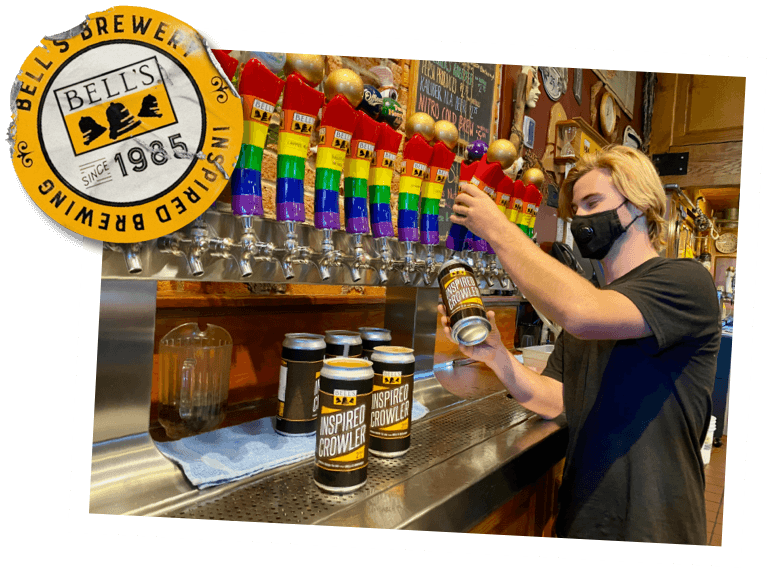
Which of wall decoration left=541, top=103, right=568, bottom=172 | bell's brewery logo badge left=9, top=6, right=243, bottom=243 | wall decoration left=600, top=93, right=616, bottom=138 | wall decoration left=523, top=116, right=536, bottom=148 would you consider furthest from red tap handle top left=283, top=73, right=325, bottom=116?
wall decoration left=600, top=93, right=616, bottom=138

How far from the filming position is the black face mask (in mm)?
1040

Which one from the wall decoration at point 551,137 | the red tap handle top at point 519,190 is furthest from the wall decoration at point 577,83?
the red tap handle top at point 519,190

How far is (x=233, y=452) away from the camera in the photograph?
2.96 feet

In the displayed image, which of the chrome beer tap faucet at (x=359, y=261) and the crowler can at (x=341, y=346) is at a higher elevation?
the chrome beer tap faucet at (x=359, y=261)

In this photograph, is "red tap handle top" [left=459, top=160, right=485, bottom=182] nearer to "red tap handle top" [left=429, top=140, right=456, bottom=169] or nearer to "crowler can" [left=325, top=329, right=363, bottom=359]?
"red tap handle top" [left=429, top=140, right=456, bottom=169]

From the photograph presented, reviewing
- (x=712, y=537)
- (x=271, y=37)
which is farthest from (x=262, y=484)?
(x=712, y=537)

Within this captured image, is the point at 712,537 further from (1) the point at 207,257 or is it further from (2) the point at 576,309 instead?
(1) the point at 207,257

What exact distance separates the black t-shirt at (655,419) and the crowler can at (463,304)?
0.26 meters

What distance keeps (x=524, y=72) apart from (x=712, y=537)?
2382mm

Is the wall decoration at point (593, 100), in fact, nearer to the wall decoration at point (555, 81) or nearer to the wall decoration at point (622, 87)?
the wall decoration at point (622, 87)

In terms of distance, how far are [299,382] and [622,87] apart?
149 inches

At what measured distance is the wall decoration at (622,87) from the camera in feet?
11.1

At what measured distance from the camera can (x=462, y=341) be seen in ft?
3.01

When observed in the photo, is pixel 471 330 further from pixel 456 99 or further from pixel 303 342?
pixel 456 99
